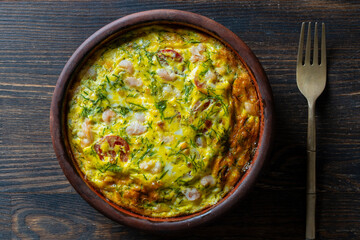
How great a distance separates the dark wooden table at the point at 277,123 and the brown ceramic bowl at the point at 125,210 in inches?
Answer: 22.1

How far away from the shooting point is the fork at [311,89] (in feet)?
8.98

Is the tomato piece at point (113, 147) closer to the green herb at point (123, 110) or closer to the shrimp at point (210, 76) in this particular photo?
the green herb at point (123, 110)

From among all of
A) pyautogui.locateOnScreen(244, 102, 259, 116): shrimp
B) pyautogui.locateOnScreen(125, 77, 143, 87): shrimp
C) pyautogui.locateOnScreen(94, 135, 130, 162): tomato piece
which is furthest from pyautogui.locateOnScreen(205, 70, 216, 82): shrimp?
pyautogui.locateOnScreen(94, 135, 130, 162): tomato piece

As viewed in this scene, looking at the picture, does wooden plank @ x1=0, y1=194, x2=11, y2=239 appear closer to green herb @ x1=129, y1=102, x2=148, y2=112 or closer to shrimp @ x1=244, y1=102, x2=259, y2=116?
green herb @ x1=129, y1=102, x2=148, y2=112

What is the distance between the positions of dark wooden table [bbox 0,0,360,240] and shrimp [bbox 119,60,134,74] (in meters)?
0.66

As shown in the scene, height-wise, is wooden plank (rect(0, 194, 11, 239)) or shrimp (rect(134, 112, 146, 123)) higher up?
shrimp (rect(134, 112, 146, 123))

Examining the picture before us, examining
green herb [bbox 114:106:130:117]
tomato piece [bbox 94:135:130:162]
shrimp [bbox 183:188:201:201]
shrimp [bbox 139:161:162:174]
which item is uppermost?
green herb [bbox 114:106:130:117]

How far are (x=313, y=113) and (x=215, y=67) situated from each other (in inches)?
33.7

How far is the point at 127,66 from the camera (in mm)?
2402

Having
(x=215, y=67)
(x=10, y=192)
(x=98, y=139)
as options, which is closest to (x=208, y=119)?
(x=215, y=67)

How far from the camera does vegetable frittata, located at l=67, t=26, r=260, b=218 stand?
2.34 meters

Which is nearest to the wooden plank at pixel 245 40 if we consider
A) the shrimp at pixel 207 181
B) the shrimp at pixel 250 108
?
the shrimp at pixel 250 108

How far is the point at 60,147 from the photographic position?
2346 millimetres

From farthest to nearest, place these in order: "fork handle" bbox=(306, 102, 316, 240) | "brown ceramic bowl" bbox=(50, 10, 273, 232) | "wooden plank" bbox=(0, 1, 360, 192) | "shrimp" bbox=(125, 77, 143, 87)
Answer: "wooden plank" bbox=(0, 1, 360, 192) → "fork handle" bbox=(306, 102, 316, 240) → "shrimp" bbox=(125, 77, 143, 87) → "brown ceramic bowl" bbox=(50, 10, 273, 232)
